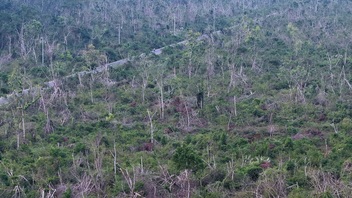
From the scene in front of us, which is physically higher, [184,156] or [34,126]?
[184,156]

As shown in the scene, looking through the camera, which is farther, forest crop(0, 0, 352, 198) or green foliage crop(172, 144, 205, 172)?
forest crop(0, 0, 352, 198)

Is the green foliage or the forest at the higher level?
the green foliage

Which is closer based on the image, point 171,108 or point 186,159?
point 186,159

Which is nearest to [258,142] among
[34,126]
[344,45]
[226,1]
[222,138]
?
[222,138]

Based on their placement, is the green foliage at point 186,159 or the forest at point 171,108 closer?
the green foliage at point 186,159

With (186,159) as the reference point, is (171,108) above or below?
below

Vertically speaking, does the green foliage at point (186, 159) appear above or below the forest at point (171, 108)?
above

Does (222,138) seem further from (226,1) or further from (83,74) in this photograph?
(226,1)

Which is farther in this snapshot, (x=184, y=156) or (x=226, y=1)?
(x=226, y=1)
